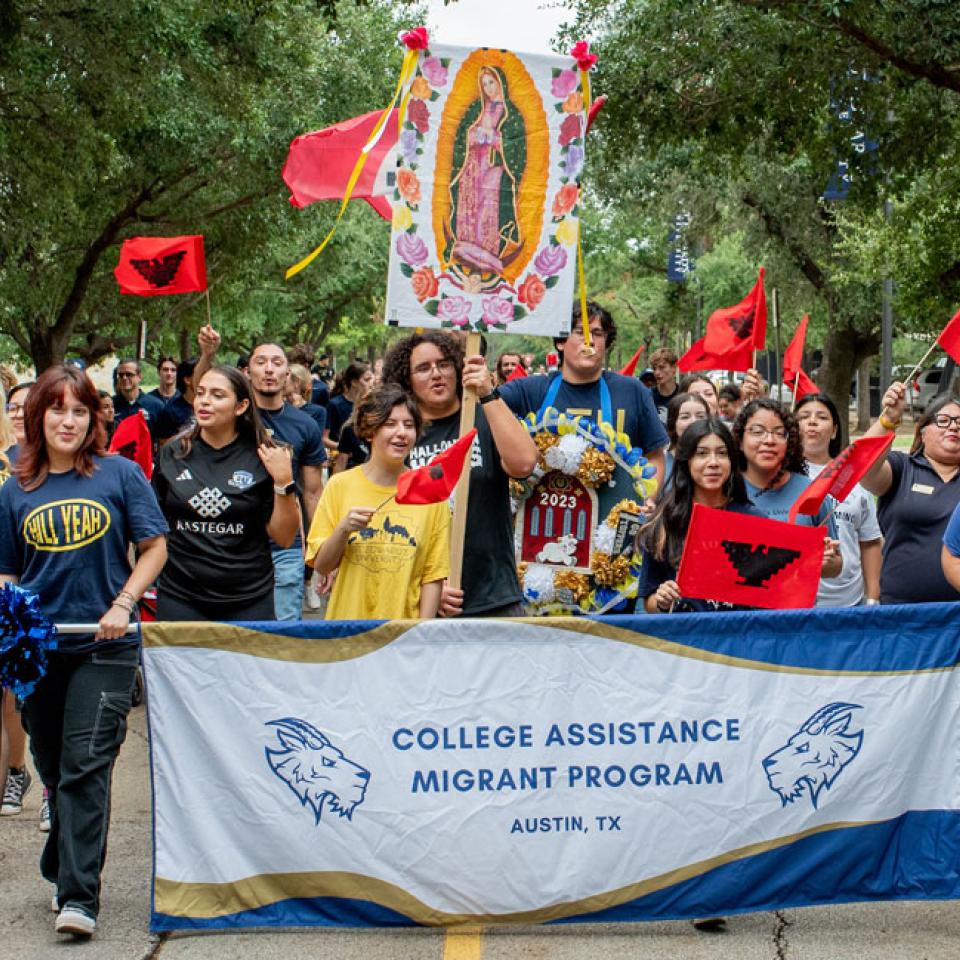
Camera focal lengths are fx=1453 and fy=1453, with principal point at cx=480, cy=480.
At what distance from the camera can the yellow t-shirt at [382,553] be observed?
18.2ft

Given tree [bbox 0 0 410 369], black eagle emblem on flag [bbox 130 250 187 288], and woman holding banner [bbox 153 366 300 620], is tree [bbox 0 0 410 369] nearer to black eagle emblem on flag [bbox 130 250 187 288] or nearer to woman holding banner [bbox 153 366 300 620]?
black eagle emblem on flag [bbox 130 250 187 288]

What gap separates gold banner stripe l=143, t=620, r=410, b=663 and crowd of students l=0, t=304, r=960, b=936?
18 centimetres

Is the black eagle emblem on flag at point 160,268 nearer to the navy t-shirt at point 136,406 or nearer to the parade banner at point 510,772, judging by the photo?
the navy t-shirt at point 136,406

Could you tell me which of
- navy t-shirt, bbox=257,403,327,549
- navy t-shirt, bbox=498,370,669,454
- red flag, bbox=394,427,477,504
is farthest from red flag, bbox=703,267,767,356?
red flag, bbox=394,427,477,504

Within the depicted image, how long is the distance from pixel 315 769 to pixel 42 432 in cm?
157

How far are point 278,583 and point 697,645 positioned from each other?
3240 millimetres

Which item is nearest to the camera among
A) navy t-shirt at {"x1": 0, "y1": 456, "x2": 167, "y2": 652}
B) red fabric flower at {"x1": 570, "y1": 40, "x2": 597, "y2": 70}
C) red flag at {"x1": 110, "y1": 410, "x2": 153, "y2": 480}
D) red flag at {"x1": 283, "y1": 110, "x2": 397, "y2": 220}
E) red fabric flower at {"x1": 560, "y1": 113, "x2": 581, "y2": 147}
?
navy t-shirt at {"x1": 0, "y1": 456, "x2": 167, "y2": 652}

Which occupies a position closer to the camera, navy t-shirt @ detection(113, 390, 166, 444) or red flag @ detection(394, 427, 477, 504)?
red flag @ detection(394, 427, 477, 504)

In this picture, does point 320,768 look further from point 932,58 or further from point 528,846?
point 932,58

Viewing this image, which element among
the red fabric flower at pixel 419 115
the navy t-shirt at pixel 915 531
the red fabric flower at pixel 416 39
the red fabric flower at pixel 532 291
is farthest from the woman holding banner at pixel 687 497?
the red fabric flower at pixel 416 39

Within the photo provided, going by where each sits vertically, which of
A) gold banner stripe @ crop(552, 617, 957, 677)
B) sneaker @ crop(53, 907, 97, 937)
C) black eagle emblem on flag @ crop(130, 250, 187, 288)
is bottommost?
sneaker @ crop(53, 907, 97, 937)

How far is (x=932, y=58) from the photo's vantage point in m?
12.5

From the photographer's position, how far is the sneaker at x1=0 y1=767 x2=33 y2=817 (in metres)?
6.52

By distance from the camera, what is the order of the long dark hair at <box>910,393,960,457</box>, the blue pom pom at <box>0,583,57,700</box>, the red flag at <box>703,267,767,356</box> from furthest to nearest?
the red flag at <box>703,267,767,356</box>
the long dark hair at <box>910,393,960,457</box>
the blue pom pom at <box>0,583,57,700</box>
